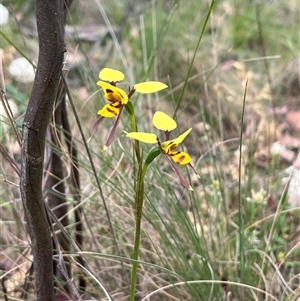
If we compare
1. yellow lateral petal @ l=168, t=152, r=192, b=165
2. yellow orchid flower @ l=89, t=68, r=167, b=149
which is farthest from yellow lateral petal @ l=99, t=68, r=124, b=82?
yellow lateral petal @ l=168, t=152, r=192, b=165

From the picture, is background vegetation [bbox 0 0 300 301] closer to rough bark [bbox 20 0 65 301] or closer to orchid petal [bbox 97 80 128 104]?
rough bark [bbox 20 0 65 301]

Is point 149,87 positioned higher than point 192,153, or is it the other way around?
point 149,87

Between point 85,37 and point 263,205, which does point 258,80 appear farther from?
point 263,205

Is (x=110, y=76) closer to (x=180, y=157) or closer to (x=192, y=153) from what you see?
(x=180, y=157)

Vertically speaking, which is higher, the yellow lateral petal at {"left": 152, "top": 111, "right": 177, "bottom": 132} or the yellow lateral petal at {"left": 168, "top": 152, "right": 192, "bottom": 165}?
the yellow lateral petal at {"left": 152, "top": 111, "right": 177, "bottom": 132}

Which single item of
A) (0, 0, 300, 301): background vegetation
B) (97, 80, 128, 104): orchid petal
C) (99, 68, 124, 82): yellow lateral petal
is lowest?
(0, 0, 300, 301): background vegetation

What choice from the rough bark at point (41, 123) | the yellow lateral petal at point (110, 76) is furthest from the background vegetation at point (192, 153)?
the yellow lateral petal at point (110, 76)

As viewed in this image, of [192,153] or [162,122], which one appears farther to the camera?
[192,153]

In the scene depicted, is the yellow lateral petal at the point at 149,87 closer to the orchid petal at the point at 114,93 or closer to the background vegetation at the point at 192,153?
the orchid petal at the point at 114,93

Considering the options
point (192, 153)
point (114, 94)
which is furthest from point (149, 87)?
point (192, 153)
